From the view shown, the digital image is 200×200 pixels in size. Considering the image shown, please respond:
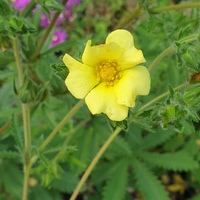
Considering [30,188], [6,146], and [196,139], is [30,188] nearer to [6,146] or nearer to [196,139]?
[6,146]

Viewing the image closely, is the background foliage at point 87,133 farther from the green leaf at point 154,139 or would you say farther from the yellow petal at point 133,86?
the yellow petal at point 133,86

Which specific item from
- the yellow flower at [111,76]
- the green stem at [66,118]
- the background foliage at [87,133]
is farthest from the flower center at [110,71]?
the background foliage at [87,133]

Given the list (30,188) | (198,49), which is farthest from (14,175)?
(198,49)

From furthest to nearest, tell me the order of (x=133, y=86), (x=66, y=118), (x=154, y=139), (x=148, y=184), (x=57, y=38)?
1. (x=57, y=38)
2. (x=154, y=139)
3. (x=148, y=184)
4. (x=66, y=118)
5. (x=133, y=86)

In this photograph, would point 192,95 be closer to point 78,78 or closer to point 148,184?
point 78,78

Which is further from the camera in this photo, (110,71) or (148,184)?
(148,184)

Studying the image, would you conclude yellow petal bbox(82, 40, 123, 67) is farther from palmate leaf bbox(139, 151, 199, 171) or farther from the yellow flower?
palmate leaf bbox(139, 151, 199, 171)

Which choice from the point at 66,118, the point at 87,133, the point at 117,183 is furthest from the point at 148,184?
the point at 66,118
